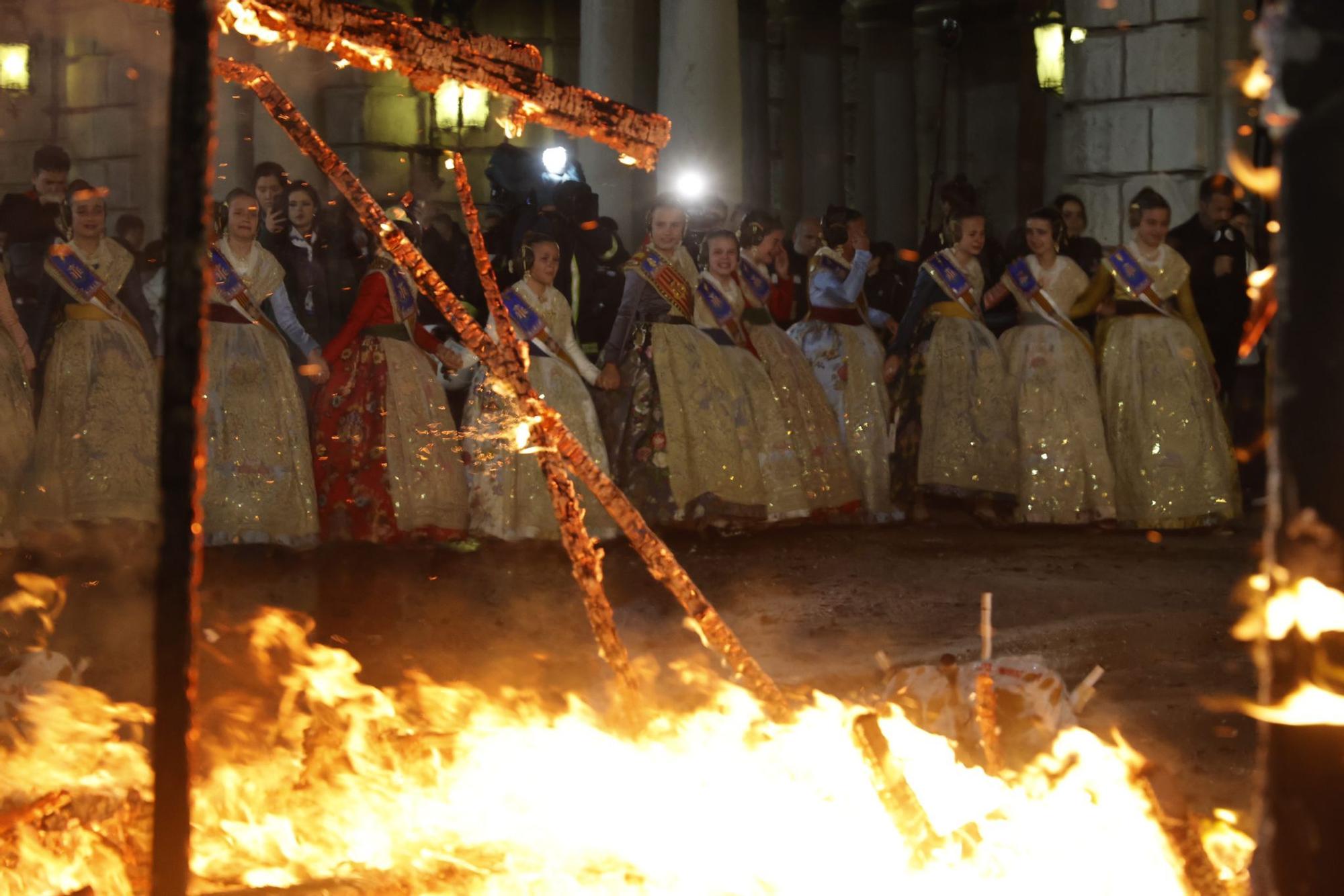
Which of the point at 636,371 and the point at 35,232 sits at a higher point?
the point at 35,232

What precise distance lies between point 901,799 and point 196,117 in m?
2.08

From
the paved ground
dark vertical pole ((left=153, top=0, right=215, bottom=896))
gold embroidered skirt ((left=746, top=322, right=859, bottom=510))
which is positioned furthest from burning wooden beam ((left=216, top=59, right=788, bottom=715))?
gold embroidered skirt ((left=746, top=322, right=859, bottom=510))

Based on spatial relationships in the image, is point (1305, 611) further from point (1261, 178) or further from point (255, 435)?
point (255, 435)

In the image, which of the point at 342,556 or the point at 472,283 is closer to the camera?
the point at 342,556

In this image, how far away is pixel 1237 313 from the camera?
10.6 m

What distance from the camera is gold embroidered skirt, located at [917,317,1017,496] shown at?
9.81 metres

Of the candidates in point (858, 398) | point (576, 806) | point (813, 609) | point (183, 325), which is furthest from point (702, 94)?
point (183, 325)

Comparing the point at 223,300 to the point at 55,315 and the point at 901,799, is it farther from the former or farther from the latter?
the point at 901,799

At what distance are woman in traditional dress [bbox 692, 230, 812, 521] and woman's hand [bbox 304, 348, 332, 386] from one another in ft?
7.10

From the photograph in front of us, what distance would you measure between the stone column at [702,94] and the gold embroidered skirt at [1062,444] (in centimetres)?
377

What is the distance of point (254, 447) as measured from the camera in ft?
27.5

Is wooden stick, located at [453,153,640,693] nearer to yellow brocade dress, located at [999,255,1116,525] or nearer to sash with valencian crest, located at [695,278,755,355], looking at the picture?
sash with valencian crest, located at [695,278,755,355]

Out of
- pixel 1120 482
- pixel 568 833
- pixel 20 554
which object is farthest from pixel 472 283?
pixel 568 833

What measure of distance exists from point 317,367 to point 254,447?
59 centimetres
